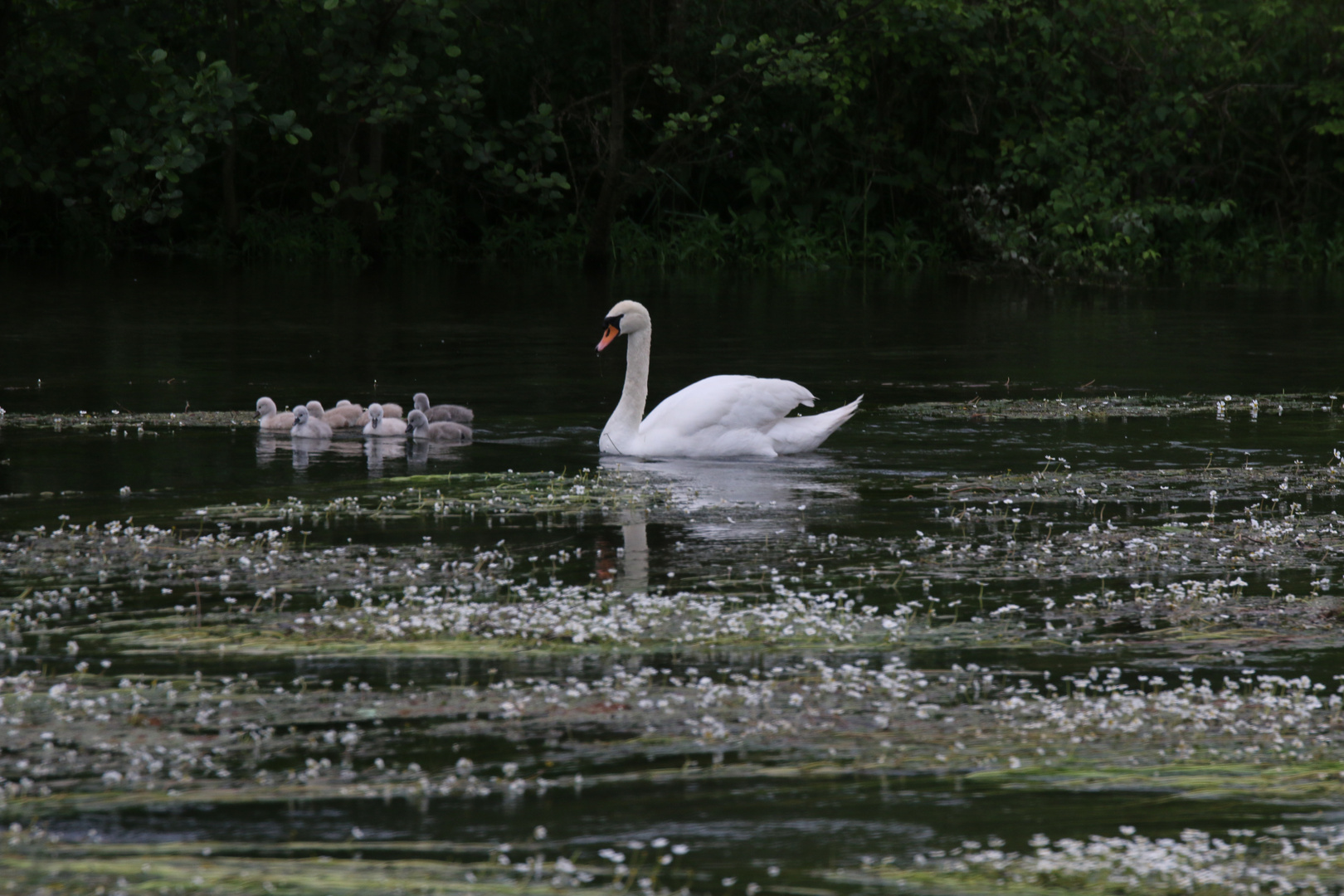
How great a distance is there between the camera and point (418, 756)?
5.80 m

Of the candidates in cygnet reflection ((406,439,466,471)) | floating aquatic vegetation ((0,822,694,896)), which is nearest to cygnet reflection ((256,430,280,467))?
cygnet reflection ((406,439,466,471))

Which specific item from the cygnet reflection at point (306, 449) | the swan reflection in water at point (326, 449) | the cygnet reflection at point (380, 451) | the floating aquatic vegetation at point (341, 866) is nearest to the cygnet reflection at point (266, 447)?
the swan reflection in water at point (326, 449)

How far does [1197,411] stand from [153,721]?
34.2 feet

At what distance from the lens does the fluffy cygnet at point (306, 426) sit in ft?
42.9

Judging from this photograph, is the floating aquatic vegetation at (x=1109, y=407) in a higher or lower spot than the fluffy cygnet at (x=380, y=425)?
higher

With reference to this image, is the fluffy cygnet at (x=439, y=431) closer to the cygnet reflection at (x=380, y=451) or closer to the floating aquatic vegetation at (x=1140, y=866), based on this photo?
the cygnet reflection at (x=380, y=451)

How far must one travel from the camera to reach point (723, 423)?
12.2 metres

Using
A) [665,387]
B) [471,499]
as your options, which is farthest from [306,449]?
[665,387]

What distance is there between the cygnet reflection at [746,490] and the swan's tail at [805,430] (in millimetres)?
102

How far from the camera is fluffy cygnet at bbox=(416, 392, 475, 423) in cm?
1348

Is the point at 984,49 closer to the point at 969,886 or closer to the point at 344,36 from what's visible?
the point at 344,36

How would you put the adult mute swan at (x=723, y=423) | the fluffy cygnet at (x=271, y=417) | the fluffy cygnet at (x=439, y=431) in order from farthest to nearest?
the fluffy cygnet at (x=271, y=417) < the fluffy cygnet at (x=439, y=431) < the adult mute swan at (x=723, y=423)

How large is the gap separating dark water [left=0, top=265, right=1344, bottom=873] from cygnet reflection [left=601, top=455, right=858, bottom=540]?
0.04m

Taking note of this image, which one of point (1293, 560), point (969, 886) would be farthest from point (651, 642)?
point (1293, 560)
